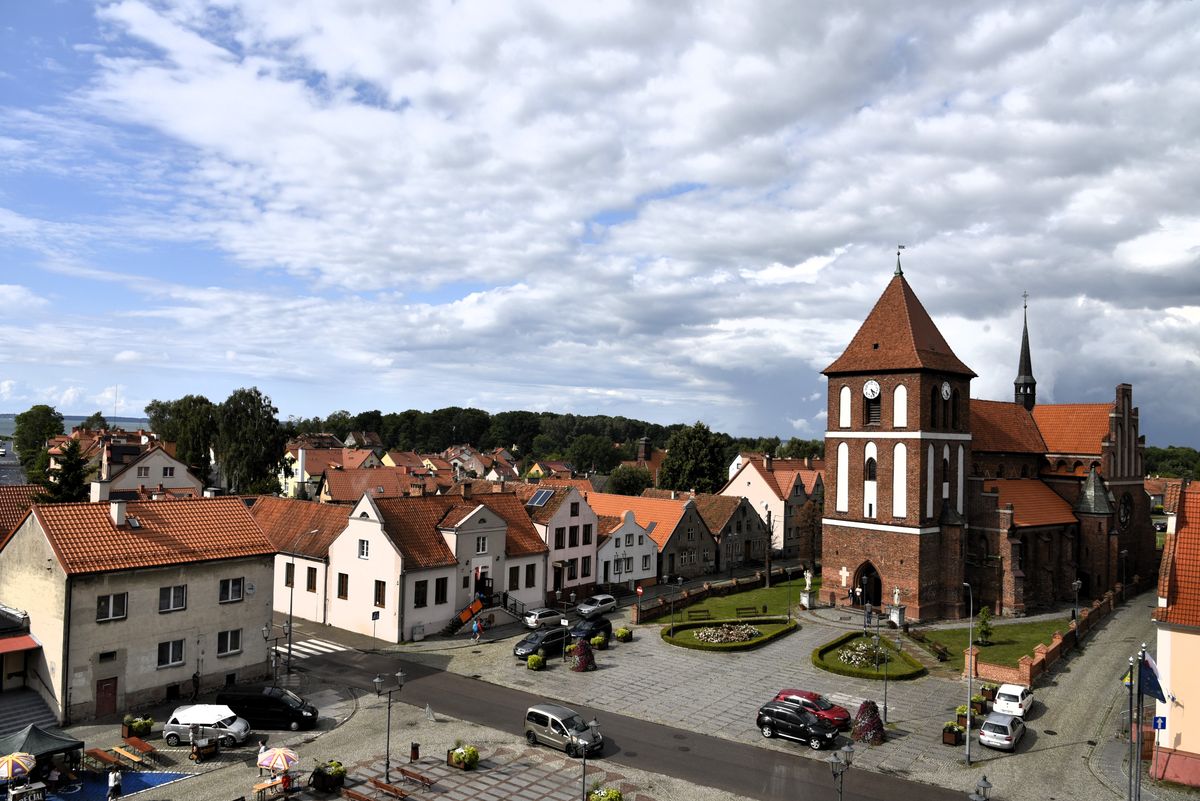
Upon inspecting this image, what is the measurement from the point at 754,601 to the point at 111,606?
140ft

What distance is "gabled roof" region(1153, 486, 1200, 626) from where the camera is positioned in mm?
28797

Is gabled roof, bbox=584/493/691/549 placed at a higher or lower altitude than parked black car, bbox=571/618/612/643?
higher

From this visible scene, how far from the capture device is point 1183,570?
98.7 ft

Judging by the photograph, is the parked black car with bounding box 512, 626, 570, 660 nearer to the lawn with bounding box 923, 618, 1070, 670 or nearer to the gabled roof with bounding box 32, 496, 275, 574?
the gabled roof with bounding box 32, 496, 275, 574

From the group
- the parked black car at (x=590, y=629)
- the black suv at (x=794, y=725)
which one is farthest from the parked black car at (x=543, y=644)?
the black suv at (x=794, y=725)

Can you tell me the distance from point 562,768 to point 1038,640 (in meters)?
33.5

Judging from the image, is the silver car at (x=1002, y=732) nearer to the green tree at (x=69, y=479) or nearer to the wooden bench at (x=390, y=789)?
the wooden bench at (x=390, y=789)

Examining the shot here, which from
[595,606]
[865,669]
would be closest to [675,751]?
[865,669]

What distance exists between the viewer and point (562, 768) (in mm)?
28703

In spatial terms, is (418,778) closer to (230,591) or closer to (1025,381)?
(230,591)

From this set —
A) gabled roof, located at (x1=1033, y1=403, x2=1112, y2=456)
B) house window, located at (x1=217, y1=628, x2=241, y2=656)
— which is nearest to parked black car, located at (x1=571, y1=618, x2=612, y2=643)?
house window, located at (x1=217, y1=628, x2=241, y2=656)

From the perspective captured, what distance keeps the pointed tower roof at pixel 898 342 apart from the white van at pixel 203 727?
43962mm

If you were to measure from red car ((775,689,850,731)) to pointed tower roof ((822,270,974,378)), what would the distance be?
27706mm

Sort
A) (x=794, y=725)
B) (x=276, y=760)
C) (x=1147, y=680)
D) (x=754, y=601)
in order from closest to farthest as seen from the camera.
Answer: (x=276, y=760)
(x=1147, y=680)
(x=794, y=725)
(x=754, y=601)
